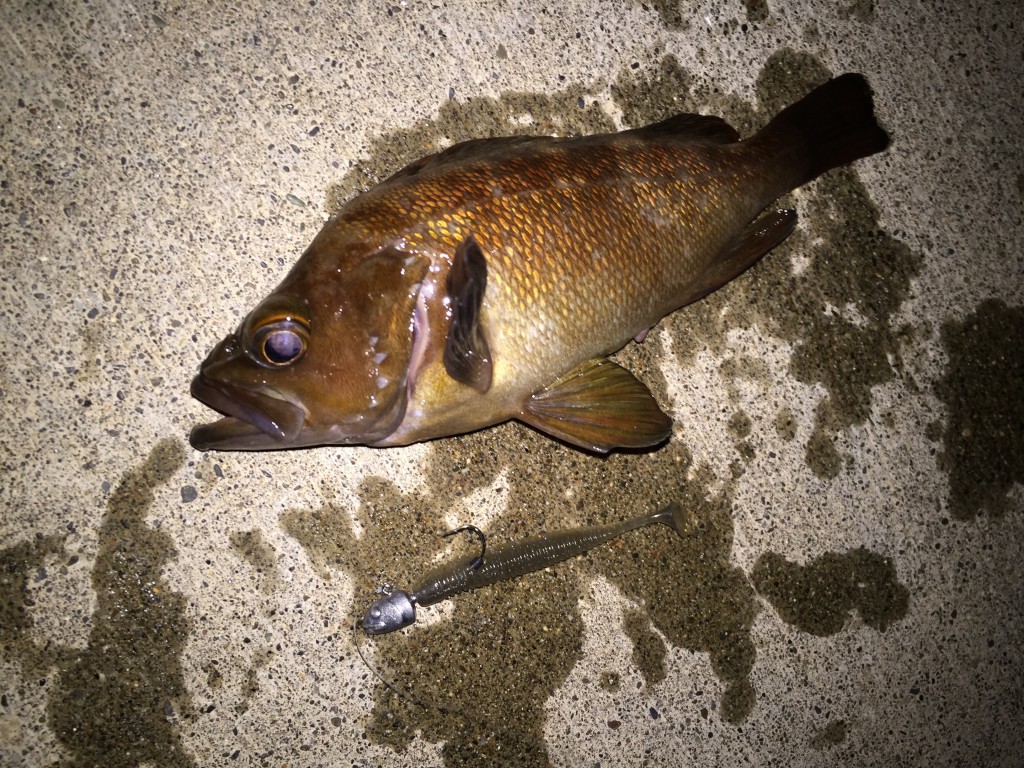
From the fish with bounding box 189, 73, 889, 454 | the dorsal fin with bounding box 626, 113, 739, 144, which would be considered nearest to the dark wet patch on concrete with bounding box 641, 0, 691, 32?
the dorsal fin with bounding box 626, 113, 739, 144

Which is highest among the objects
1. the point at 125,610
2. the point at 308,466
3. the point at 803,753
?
the point at 308,466

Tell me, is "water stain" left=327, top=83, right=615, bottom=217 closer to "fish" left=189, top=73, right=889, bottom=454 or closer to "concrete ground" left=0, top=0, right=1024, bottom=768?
"concrete ground" left=0, top=0, right=1024, bottom=768

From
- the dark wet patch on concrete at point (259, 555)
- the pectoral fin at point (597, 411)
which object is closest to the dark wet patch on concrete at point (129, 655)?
the dark wet patch on concrete at point (259, 555)

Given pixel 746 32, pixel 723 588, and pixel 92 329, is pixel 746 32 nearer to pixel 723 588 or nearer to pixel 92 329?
pixel 723 588

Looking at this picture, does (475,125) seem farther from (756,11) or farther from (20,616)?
(20,616)

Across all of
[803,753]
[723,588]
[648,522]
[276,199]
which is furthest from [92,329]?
[803,753]

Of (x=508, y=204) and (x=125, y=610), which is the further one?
(x=125, y=610)

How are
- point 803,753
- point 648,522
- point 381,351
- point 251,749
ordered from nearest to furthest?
point 381,351, point 251,749, point 648,522, point 803,753
